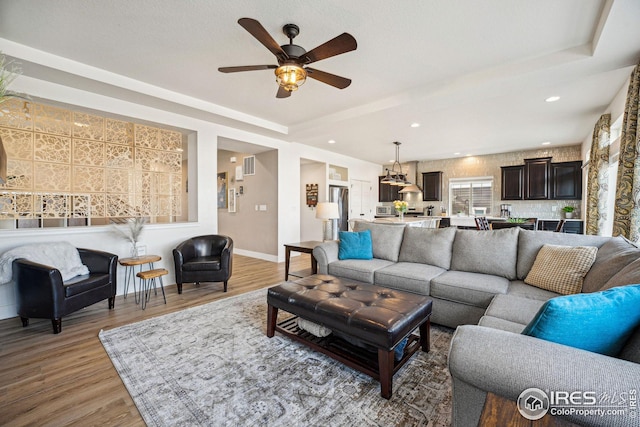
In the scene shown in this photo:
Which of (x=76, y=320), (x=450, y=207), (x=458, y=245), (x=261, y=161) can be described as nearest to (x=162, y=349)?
(x=76, y=320)

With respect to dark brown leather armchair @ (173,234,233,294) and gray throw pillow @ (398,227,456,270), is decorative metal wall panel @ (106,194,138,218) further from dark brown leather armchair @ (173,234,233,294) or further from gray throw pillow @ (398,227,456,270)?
gray throw pillow @ (398,227,456,270)

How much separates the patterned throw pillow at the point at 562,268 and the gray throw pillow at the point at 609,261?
5 cm

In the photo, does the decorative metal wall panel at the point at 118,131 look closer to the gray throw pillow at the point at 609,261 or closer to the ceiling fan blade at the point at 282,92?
the ceiling fan blade at the point at 282,92

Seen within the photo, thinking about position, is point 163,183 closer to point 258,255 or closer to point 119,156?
point 119,156

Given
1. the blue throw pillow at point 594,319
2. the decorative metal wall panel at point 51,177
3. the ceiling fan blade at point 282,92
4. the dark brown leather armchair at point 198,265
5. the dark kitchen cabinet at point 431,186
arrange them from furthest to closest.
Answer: the dark kitchen cabinet at point 431,186
the dark brown leather armchair at point 198,265
the decorative metal wall panel at point 51,177
the ceiling fan blade at point 282,92
the blue throw pillow at point 594,319

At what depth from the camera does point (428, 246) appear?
10.9 feet

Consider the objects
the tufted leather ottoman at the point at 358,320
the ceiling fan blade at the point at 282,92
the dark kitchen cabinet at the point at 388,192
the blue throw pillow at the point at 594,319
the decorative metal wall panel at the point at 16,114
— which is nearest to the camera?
the blue throw pillow at the point at 594,319

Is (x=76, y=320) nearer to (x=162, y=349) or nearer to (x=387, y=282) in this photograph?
(x=162, y=349)

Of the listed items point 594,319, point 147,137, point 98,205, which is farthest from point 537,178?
point 98,205

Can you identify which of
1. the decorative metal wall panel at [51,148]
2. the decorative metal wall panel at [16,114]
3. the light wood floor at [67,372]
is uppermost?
the decorative metal wall panel at [16,114]

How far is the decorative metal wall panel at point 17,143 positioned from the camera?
9.86ft

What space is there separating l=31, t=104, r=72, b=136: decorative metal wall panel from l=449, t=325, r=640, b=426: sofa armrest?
470 cm

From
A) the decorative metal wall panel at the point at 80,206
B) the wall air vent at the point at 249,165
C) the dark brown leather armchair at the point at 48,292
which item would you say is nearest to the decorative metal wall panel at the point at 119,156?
the decorative metal wall panel at the point at 80,206

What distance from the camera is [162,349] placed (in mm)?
2297
